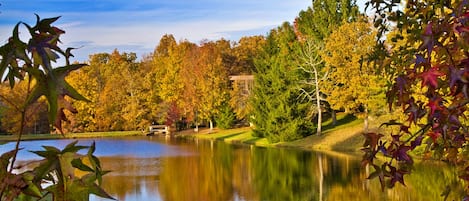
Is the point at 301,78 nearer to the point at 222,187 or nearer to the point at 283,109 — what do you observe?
the point at 283,109

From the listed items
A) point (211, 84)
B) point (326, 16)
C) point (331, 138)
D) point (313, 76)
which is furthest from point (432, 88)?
point (211, 84)

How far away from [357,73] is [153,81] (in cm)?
2422

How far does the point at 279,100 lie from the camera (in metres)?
28.5

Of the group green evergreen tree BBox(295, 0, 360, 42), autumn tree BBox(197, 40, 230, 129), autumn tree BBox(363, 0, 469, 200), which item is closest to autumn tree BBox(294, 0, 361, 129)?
green evergreen tree BBox(295, 0, 360, 42)

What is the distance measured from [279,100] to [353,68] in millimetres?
4397

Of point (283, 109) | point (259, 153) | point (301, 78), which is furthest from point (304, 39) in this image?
point (259, 153)

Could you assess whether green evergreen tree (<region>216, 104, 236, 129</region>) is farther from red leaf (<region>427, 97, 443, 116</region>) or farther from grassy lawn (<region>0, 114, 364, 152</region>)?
red leaf (<region>427, 97, 443, 116</region>)

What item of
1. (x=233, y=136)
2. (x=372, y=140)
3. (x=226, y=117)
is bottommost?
(x=233, y=136)

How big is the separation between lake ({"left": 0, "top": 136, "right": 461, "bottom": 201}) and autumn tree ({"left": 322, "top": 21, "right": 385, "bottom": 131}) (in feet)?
10.8

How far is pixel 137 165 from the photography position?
830 inches

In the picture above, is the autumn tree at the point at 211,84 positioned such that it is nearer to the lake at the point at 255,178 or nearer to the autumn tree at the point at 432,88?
the lake at the point at 255,178

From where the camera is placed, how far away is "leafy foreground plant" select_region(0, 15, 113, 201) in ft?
3.08

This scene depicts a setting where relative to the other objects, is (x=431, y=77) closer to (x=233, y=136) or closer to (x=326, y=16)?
(x=326, y=16)

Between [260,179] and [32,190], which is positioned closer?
[32,190]
